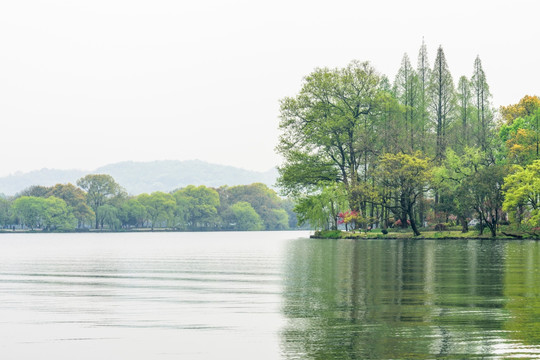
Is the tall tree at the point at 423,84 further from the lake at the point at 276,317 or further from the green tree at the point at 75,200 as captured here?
the green tree at the point at 75,200

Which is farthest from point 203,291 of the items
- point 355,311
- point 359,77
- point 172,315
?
point 359,77

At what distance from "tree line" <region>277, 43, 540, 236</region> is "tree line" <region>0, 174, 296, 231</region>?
311ft

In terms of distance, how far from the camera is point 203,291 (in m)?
18.4

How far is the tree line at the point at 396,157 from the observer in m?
69.6

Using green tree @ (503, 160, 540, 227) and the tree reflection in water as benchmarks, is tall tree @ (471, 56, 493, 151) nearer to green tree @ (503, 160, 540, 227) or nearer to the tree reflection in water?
green tree @ (503, 160, 540, 227)

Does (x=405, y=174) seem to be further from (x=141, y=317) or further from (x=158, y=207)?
(x=158, y=207)

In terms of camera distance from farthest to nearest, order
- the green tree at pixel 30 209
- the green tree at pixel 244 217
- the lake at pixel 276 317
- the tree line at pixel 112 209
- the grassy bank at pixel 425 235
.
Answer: the green tree at pixel 244 217 → the tree line at pixel 112 209 → the green tree at pixel 30 209 → the grassy bank at pixel 425 235 → the lake at pixel 276 317

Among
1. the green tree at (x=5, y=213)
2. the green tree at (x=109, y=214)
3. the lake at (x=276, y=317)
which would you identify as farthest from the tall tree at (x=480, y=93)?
the green tree at (x=5, y=213)

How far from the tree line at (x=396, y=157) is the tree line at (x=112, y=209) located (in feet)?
311

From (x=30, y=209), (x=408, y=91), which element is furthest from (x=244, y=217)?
(x=408, y=91)

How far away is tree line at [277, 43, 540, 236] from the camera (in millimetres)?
69562

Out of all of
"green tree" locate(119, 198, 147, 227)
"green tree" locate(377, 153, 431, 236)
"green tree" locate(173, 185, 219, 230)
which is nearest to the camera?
"green tree" locate(377, 153, 431, 236)

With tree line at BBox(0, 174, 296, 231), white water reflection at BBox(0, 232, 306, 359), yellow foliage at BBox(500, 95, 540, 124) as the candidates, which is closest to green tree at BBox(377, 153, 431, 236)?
yellow foliage at BBox(500, 95, 540, 124)

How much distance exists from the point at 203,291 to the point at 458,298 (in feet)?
21.9
